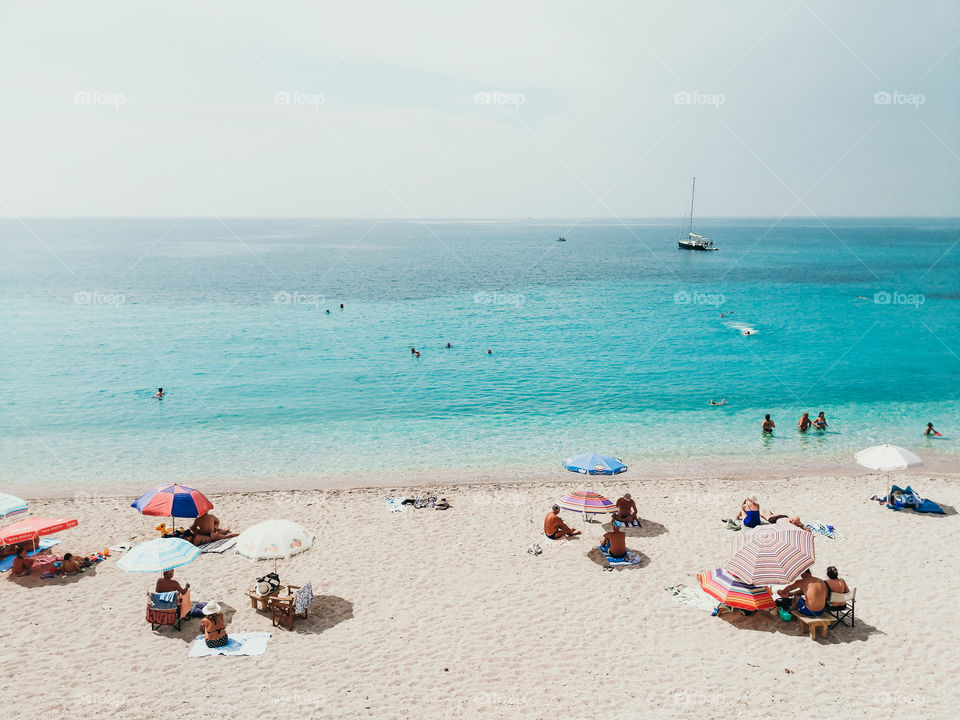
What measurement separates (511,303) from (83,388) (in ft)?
147

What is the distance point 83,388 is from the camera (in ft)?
125

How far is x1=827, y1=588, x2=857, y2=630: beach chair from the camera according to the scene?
1270cm

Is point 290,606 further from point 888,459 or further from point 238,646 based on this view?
point 888,459

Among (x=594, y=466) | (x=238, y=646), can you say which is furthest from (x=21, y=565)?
(x=594, y=466)

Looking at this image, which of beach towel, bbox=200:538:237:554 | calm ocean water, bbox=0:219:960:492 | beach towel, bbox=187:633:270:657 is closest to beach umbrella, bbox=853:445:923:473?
calm ocean water, bbox=0:219:960:492

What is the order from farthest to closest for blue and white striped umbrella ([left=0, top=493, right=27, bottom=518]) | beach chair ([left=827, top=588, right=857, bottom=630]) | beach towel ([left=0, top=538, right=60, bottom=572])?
blue and white striped umbrella ([left=0, top=493, right=27, bottom=518]), beach towel ([left=0, top=538, right=60, bottom=572]), beach chair ([left=827, top=588, right=857, bottom=630])

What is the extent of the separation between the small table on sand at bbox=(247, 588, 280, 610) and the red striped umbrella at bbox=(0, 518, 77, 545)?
5.71 metres

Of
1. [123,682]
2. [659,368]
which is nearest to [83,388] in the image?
[123,682]

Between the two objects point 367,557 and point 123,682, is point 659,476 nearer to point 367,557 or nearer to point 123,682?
point 367,557

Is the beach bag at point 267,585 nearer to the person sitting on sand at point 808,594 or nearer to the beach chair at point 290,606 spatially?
the beach chair at point 290,606

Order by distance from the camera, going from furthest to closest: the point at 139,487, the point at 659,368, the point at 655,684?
the point at 659,368
the point at 139,487
the point at 655,684

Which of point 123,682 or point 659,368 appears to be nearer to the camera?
point 123,682

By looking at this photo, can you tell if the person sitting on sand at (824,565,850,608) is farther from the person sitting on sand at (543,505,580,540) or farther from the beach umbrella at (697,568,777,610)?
the person sitting on sand at (543,505,580,540)

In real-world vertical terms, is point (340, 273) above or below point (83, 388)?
above
